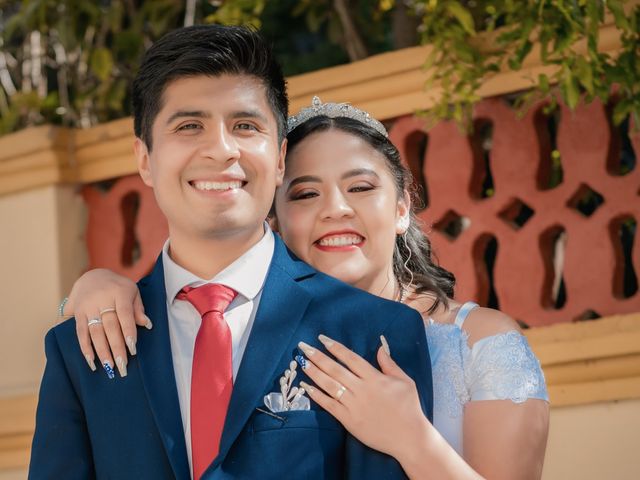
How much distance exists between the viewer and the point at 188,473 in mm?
2697

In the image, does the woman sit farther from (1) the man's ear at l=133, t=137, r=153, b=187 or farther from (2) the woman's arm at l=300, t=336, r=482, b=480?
(1) the man's ear at l=133, t=137, r=153, b=187

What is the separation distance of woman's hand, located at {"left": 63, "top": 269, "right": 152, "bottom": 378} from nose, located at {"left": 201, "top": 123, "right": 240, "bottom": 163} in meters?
0.42

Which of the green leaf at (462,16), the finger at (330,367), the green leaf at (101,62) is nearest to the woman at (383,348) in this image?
the finger at (330,367)

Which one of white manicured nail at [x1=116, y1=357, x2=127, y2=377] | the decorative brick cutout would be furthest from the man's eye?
the decorative brick cutout

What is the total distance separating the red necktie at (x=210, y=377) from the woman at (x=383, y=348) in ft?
0.56

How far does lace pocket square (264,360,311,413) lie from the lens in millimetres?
2752

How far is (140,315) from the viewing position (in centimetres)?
294

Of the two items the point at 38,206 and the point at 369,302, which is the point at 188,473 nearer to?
the point at 369,302

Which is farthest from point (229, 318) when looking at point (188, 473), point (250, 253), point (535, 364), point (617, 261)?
point (617, 261)

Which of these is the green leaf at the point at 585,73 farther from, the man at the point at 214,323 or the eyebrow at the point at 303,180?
the man at the point at 214,323

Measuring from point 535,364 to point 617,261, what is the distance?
99cm

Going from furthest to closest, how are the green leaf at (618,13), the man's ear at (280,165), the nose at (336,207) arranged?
the green leaf at (618,13), the nose at (336,207), the man's ear at (280,165)

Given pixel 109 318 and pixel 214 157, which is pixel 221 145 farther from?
→ pixel 109 318

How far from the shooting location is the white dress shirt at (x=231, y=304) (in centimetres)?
288
